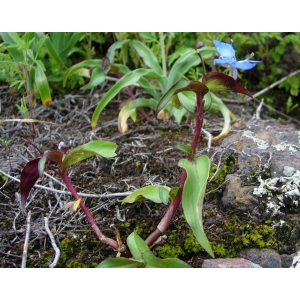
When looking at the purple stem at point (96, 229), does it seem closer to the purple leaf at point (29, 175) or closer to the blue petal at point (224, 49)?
the purple leaf at point (29, 175)

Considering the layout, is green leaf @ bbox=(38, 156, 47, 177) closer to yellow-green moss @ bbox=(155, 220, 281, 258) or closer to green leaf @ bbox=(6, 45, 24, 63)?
yellow-green moss @ bbox=(155, 220, 281, 258)

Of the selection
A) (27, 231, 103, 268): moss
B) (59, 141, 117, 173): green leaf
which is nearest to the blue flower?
(59, 141, 117, 173): green leaf

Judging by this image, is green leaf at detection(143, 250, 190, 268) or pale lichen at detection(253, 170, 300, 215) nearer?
green leaf at detection(143, 250, 190, 268)

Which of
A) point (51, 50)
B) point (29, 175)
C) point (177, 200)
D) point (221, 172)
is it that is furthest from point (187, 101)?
point (51, 50)

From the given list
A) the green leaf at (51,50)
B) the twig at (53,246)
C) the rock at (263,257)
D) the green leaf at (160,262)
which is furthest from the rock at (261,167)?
the green leaf at (51,50)

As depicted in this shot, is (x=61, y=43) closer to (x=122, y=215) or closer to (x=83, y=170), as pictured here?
(x=83, y=170)
